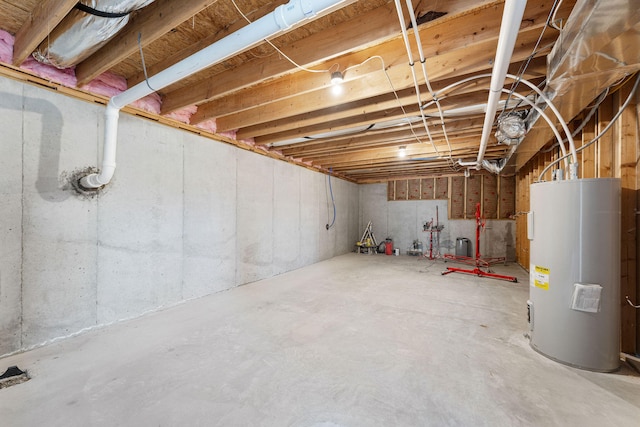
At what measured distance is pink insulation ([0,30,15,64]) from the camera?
190 cm

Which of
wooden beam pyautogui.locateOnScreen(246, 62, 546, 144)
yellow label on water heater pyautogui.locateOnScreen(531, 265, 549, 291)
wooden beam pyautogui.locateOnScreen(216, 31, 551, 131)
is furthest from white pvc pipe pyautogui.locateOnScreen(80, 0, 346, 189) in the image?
yellow label on water heater pyautogui.locateOnScreen(531, 265, 549, 291)

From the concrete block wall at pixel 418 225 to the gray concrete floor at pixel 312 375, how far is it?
4.01 m

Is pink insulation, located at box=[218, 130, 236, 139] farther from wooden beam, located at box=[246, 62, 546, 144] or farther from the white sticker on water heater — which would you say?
the white sticker on water heater

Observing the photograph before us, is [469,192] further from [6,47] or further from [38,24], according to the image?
[6,47]

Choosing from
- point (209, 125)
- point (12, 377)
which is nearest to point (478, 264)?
point (209, 125)

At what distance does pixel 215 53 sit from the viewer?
1.56m

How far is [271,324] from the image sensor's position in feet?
8.52

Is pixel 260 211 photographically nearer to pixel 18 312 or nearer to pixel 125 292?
pixel 125 292

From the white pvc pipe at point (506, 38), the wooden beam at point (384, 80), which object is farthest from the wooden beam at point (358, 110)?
the white pvc pipe at point (506, 38)

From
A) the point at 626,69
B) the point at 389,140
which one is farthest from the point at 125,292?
the point at 626,69

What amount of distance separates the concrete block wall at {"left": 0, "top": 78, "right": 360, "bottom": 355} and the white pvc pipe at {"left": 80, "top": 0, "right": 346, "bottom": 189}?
0.96ft

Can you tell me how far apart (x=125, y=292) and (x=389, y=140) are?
3.88 metres

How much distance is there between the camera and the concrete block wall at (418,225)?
6387mm

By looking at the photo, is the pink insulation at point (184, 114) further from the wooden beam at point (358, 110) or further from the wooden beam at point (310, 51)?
the wooden beam at point (358, 110)
